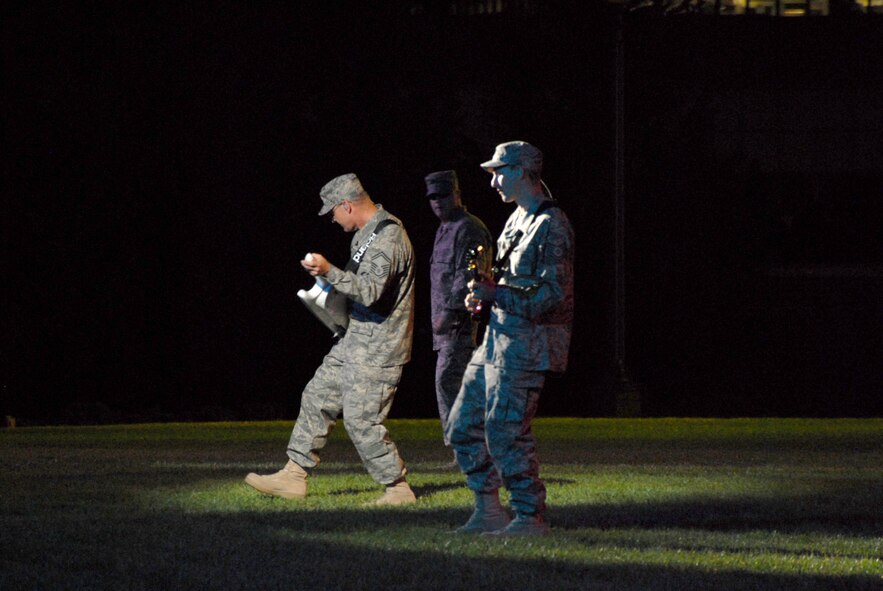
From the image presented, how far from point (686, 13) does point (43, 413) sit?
13888 millimetres

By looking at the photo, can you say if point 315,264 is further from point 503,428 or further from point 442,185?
point 442,185

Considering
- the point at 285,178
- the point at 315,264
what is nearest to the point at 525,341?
the point at 315,264

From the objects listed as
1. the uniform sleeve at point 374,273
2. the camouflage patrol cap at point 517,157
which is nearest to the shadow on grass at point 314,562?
the uniform sleeve at point 374,273

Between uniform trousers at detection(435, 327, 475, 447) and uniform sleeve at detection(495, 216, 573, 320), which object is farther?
uniform trousers at detection(435, 327, 475, 447)

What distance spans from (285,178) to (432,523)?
65.0 ft

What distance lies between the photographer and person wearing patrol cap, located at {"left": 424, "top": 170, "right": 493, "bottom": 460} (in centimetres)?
1239

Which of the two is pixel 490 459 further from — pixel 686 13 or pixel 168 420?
pixel 686 13

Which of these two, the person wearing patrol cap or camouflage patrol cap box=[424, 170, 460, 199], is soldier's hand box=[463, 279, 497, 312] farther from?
camouflage patrol cap box=[424, 170, 460, 199]

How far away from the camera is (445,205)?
12.6 meters

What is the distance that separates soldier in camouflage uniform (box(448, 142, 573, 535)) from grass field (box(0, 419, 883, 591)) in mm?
368

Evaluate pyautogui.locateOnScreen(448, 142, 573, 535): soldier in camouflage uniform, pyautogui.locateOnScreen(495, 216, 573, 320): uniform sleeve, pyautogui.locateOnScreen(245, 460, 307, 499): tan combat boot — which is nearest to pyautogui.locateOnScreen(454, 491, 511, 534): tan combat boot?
pyautogui.locateOnScreen(448, 142, 573, 535): soldier in camouflage uniform

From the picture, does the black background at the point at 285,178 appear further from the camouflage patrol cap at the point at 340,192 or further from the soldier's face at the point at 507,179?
the soldier's face at the point at 507,179

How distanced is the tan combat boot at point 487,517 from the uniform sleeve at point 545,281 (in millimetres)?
1098

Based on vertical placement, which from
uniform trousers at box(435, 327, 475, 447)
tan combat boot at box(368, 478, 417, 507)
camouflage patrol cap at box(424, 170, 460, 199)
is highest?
camouflage patrol cap at box(424, 170, 460, 199)
